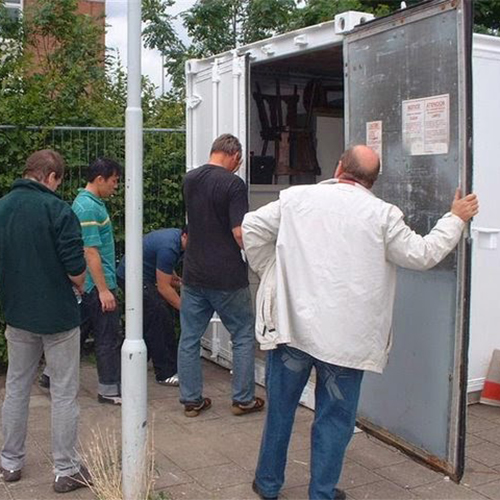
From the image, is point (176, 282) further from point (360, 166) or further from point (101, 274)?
point (360, 166)

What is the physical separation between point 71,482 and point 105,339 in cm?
166

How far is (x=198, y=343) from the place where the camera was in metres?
5.45

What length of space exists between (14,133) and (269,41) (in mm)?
2240

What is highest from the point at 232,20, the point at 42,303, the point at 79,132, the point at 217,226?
the point at 232,20

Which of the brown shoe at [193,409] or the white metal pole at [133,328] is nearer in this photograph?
the white metal pole at [133,328]

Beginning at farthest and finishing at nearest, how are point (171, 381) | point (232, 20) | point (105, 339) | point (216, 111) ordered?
point (232, 20) < point (216, 111) < point (171, 381) < point (105, 339)

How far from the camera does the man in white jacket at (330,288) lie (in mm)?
3621

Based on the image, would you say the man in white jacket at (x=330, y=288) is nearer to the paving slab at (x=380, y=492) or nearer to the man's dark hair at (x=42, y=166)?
the paving slab at (x=380, y=492)

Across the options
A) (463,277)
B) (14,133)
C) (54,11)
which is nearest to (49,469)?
(463,277)

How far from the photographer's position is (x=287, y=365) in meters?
3.85

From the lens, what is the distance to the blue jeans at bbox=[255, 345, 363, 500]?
3.74 meters

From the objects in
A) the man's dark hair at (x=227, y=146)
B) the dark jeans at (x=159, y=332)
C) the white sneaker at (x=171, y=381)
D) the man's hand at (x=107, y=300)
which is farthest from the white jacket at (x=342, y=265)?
the white sneaker at (x=171, y=381)

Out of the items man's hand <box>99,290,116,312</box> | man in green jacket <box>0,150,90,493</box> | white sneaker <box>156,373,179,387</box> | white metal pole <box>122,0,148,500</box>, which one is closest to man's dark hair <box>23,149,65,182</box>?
man in green jacket <box>0,150,90,493</box>

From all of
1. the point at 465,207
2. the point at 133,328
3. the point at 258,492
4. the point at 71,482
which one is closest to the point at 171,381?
the point at 71,482
